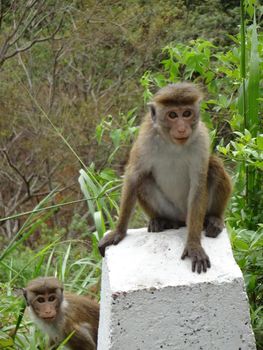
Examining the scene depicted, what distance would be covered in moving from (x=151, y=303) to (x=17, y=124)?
28.3 feet

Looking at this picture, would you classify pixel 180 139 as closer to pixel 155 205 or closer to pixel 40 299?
pixel 155 205

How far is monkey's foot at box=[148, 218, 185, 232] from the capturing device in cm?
477

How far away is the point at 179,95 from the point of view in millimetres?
4516

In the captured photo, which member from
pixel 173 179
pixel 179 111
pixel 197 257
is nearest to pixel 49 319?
pixel 173 179

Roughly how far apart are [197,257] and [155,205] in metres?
0.87

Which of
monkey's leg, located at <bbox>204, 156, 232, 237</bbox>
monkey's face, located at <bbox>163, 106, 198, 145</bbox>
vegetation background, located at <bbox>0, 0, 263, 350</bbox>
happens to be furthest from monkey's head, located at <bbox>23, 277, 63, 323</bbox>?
A: vegetation background, located at <bbox>0, 0, 263, 350</bbox>

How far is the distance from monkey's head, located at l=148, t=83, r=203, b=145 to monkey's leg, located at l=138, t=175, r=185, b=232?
0.40 meters

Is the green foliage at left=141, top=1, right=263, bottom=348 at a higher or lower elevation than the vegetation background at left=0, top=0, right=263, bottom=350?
higher

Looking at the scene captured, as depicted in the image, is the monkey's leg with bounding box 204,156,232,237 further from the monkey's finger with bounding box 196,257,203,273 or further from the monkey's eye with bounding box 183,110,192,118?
the monkey's finger with bounding box 196,257,203,273

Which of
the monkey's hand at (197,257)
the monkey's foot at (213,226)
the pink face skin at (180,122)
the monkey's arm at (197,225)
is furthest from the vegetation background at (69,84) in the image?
the monkey's hand at (197,257)

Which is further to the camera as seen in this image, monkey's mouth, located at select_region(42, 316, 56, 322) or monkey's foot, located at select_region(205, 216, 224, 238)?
monkey's mouth, located at select_region(42, 316, 56, 322)

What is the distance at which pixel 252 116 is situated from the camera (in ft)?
17.7

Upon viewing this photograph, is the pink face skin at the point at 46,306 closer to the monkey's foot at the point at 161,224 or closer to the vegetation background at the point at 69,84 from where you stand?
the monkey's foot at the point at 161,224

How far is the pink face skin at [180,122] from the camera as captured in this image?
4457 mm
